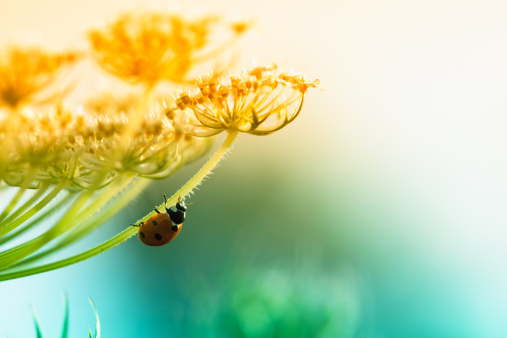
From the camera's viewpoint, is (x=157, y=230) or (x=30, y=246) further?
(x=157, y=230)

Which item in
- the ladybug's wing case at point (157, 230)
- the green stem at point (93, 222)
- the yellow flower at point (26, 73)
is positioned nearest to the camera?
the yellow flower at point (26, 73)

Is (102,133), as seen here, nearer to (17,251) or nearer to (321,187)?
(17,251)

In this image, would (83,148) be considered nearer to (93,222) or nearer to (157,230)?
(93,222)

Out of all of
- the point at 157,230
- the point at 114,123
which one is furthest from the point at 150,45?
the point at 157,230

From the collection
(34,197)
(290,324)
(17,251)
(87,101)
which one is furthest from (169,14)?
(290,324)

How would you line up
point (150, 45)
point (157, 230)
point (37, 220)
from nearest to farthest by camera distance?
point (150, 45) < point (37, 220) < point (157, 230)

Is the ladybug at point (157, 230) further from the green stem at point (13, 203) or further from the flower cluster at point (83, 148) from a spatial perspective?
the green stem at point (13, 203)

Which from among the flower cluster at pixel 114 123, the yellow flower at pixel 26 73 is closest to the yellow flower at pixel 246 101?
the flower cluster at pixel 114 123
